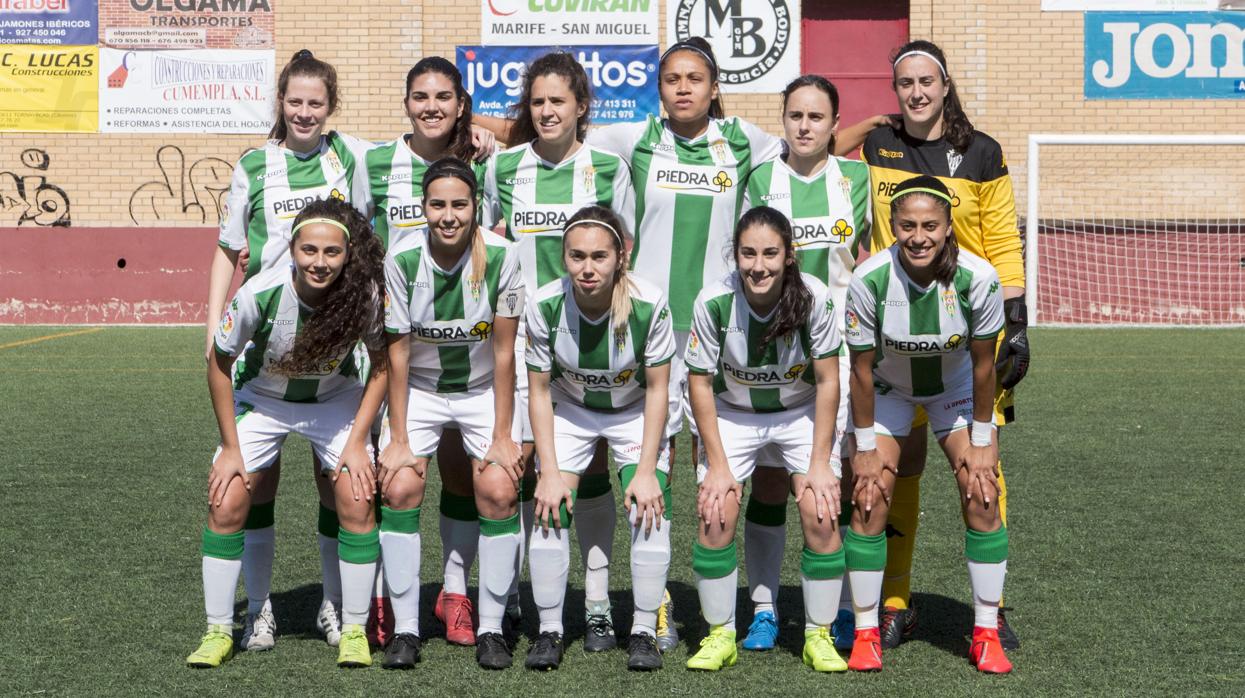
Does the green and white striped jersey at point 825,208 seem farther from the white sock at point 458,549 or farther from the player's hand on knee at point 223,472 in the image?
the player's hand on knee at point 223,472

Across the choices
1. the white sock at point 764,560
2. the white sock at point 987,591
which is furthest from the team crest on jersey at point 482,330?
the white sock at point 987,591

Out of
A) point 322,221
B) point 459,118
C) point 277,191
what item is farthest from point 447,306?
point 277,191

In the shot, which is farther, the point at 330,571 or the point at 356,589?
the point at 330,571

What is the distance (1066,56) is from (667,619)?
46.8ft

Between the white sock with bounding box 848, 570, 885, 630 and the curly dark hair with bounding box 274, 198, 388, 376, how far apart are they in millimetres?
1554

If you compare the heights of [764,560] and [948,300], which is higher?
[948,300]

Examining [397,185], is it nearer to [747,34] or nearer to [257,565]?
[257,565]

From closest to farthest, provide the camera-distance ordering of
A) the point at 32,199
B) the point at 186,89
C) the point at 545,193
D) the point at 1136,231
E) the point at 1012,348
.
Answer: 1. the point at 1012,348
2. the point at 545,193
3. the point at 1136,231
4. the point at 186,89
5. the point at 32,199

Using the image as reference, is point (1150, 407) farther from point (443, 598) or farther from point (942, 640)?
point (443, 598)

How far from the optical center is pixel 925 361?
13.9ft

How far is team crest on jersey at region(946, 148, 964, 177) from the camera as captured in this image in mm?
4508

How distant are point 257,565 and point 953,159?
2.54m

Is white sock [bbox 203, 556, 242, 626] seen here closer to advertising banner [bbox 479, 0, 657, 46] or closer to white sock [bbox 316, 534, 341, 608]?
white sock [bbox 316, 534, 341, 608]

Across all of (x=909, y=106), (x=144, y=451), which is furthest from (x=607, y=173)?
(x=144, y=451)
